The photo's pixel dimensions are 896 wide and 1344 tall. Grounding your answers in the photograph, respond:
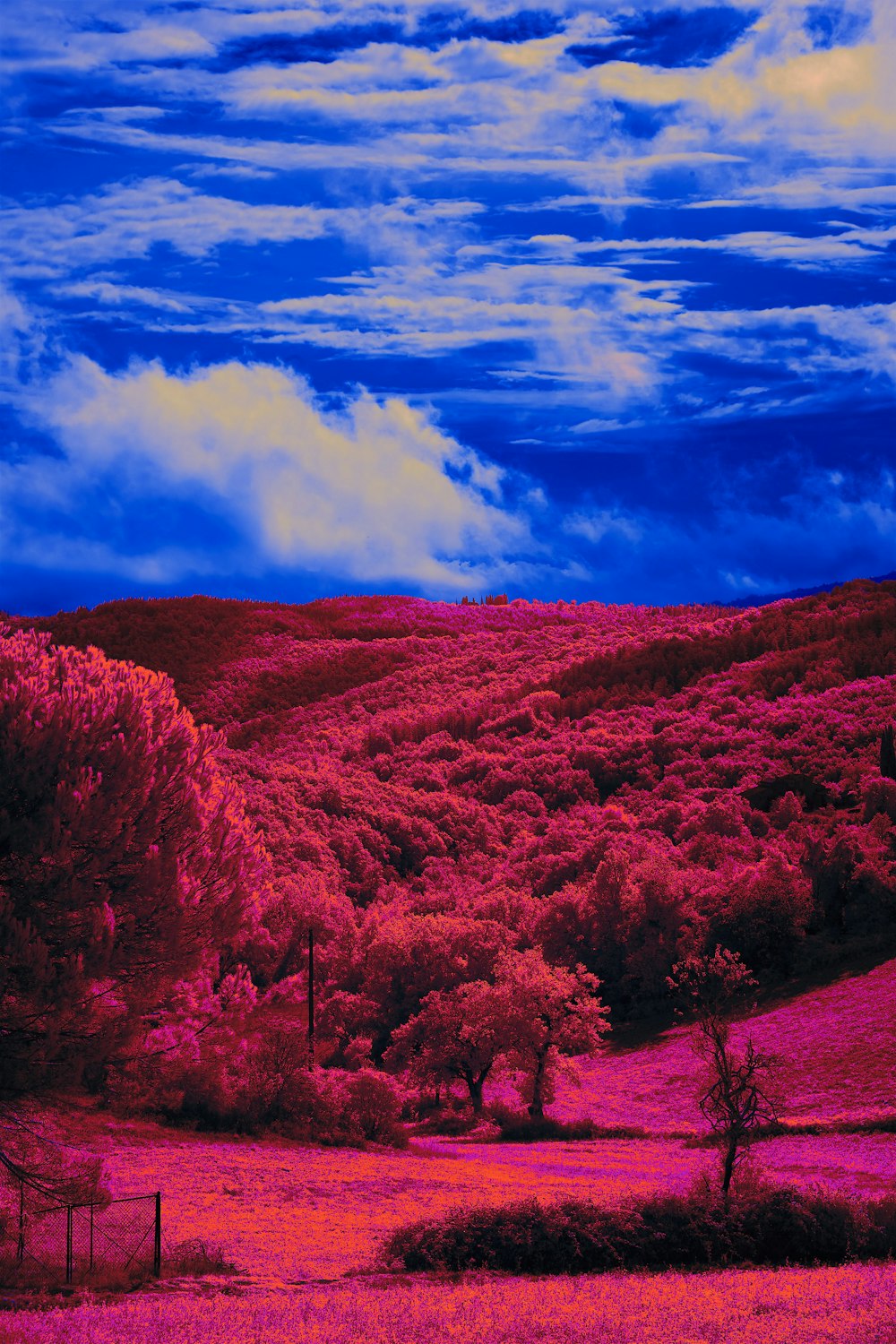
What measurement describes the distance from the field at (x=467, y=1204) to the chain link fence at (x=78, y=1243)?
86 centimetres

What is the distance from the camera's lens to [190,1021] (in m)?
30.4

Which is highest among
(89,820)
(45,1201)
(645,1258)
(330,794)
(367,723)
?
(367,723)

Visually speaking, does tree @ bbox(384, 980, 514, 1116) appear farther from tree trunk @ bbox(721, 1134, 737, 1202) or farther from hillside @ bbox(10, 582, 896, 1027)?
tree trunk @ bbox(721, 1134, 737, 1202)

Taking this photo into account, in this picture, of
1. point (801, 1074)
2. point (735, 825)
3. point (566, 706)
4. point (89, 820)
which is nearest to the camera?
point (89, 820)

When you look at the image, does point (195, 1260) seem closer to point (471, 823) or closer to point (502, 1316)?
point (502, 1316)

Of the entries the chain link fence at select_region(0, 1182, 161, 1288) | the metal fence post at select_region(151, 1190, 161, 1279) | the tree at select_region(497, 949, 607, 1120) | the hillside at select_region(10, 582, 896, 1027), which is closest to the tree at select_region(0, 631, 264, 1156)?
the chain link fence at select_region(0, 1182, 161, 1288)

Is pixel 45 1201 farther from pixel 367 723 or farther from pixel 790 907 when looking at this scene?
pixel 367 723

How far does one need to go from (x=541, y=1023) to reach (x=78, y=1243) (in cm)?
2707

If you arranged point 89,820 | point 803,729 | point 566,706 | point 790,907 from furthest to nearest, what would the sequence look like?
point 566,706, point 803,729, point 790,907, point 89,820

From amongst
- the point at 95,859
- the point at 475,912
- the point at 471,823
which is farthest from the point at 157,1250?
the point at 471,823

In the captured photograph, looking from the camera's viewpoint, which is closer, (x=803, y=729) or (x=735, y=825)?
(x=735, y=825)

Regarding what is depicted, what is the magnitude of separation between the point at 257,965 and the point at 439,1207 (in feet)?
126

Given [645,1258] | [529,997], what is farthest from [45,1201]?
[529,997]

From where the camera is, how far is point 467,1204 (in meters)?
24.0
